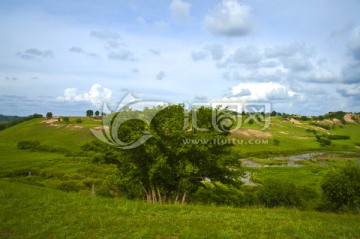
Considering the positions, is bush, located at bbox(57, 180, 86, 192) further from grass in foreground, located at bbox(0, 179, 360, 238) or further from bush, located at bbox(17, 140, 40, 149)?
bush, located at bbox(17, 140, 40, 149)

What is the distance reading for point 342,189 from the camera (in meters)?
47.6

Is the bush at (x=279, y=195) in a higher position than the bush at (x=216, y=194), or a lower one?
lower

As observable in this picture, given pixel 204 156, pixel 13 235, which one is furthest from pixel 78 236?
pixel 204 156

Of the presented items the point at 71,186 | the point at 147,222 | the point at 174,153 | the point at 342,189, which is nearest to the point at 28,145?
the point at 71,186

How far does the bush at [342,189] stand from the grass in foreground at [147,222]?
120ft

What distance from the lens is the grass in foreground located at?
11.6 meters

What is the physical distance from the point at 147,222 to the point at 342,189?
44430mm

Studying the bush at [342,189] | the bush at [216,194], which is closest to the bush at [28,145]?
the bush at [216,194]

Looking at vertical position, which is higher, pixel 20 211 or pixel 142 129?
pixel 142 129

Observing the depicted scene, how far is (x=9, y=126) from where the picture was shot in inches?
7205

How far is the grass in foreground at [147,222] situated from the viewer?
38.2 ft

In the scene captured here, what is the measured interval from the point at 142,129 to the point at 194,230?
18612 mm

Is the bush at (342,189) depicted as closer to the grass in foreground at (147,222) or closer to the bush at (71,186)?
the grass in foreground at (147,222)

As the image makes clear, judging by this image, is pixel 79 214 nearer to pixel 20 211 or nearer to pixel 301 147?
pixel 20 211
